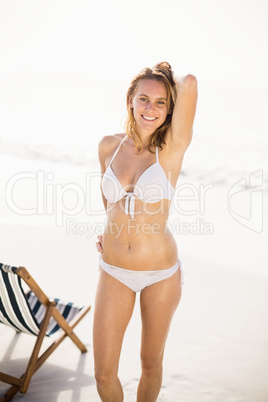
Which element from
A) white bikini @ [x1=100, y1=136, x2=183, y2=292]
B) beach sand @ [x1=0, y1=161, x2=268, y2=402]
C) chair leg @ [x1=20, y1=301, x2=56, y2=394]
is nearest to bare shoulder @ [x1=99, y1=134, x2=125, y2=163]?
white bikini @ [x1=100, y1=136, x2=183, y2=292]

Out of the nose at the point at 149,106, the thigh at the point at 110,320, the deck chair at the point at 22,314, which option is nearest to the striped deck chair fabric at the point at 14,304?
A: the deck chair at the point at 22,314

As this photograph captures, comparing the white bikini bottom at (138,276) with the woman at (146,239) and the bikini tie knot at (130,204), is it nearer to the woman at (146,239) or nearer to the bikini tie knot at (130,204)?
the woman at (146,239)

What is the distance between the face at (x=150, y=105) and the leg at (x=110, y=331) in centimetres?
94

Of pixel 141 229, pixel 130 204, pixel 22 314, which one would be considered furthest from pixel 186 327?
pixel 130 204

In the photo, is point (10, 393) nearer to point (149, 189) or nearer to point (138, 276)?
point (138, 276)

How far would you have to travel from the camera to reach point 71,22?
25281 millimetres

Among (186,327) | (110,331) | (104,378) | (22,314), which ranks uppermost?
(110,331)

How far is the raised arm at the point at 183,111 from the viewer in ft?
7.22

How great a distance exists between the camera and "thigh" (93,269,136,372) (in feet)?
7.23

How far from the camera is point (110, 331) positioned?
7.30ft

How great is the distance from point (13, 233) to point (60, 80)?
55.0 ft

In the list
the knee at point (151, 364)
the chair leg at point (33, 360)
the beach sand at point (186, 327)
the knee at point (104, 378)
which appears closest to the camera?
the knee at point (104, 378)

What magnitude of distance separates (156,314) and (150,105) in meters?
1.21

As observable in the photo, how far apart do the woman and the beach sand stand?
2.53ft
